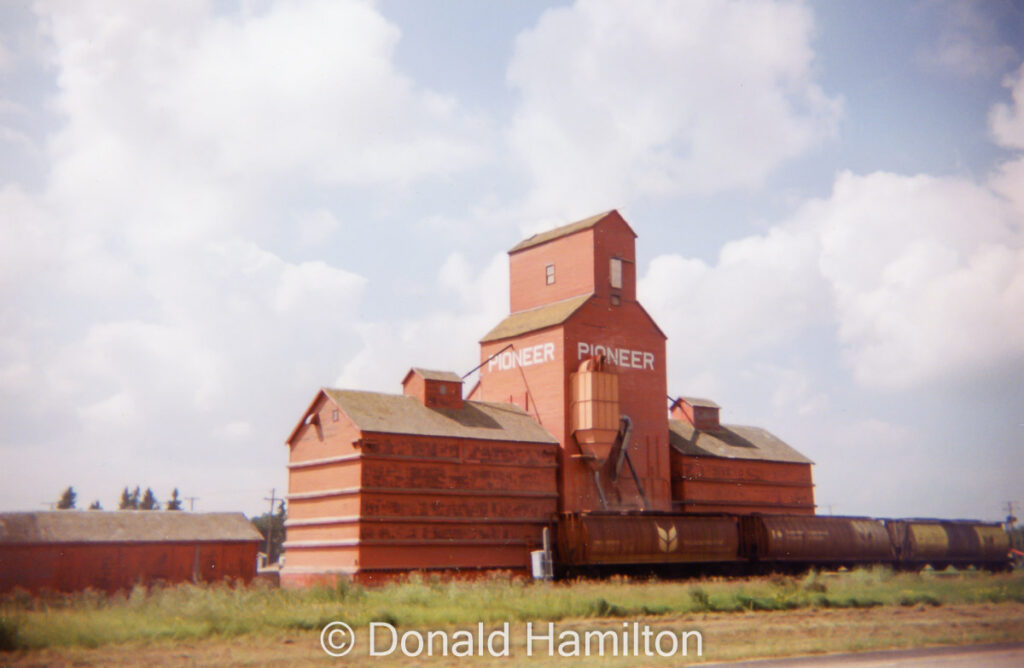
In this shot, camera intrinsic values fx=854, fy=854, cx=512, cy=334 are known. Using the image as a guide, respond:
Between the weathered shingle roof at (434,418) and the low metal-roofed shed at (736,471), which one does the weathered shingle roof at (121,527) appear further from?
the low metal-roofed shed at (736,471)

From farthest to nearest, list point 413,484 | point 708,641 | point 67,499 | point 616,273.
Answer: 1. point 67,499
2. point 616,273
3. point 413,484
4. point 708,641

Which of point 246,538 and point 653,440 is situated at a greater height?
point 653,440

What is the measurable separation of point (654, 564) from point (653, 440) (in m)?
6.51

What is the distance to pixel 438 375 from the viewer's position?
3338cm

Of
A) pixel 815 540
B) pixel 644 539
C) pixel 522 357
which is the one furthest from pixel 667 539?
pixel 522 357

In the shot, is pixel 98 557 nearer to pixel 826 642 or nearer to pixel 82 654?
pixel 82 654

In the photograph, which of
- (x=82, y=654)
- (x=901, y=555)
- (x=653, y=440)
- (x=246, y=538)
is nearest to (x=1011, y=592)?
(x=901, y=555)

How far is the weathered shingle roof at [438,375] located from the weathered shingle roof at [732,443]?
1193cm

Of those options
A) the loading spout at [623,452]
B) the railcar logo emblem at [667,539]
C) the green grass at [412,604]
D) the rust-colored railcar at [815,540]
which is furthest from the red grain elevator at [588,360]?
the green grass at [412,604]

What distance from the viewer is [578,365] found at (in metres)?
35.4

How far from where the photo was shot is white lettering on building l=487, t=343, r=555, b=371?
35.9 meters

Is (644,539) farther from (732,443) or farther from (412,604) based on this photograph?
(732,443)

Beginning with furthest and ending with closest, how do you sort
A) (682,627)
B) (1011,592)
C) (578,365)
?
(578,365)
(1011,592)
(682,627)

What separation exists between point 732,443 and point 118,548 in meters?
28.7
